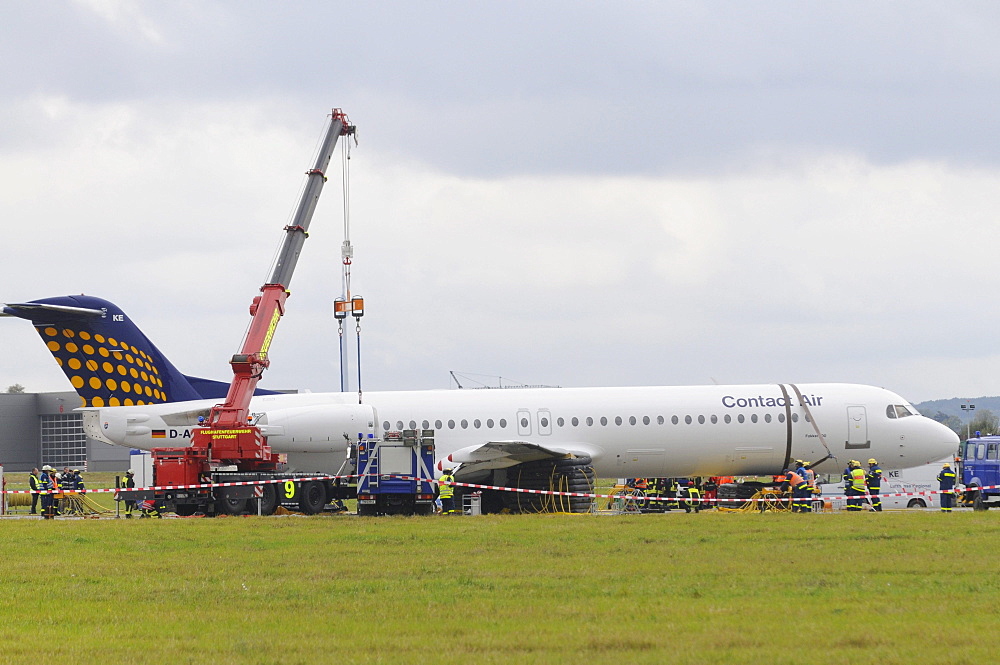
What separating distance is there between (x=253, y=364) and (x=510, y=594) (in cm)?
1676

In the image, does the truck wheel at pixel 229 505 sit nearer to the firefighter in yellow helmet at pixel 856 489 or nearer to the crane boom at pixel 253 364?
the crane boom at pixel 253 364

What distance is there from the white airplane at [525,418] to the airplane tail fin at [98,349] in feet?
0.09

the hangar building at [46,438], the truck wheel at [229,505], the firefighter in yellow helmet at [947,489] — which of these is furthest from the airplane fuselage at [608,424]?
the hangar building at [46,438]

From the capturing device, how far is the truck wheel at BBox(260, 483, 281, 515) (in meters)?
29.2

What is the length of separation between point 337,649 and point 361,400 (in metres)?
21.6

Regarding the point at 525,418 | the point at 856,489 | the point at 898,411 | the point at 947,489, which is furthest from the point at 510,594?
the point at 898,411

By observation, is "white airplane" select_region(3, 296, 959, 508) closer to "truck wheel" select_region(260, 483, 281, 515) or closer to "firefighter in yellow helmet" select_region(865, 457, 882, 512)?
"truck wheel" select_region(260, 483, 281, 515)

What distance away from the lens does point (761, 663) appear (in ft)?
30.8

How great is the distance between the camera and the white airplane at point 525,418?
30.6 m

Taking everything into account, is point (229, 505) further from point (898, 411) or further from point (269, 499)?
point (898, 411)

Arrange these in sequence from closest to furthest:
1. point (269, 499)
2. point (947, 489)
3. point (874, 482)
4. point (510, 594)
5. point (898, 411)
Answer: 1. point (510, 594)
2. point (269, 499)
3. point (874, 482)
4. point (947, 489)
5. point (898, 411)

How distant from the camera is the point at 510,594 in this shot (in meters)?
13.6

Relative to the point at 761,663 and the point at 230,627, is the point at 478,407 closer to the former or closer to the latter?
the point at 230,627

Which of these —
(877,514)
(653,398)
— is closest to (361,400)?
(653,398)
